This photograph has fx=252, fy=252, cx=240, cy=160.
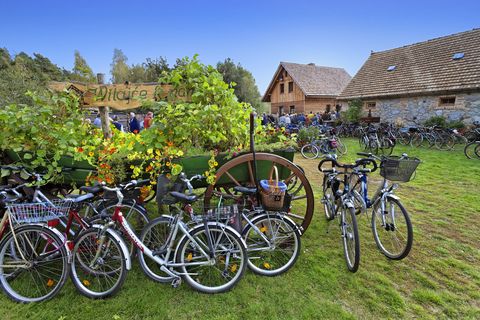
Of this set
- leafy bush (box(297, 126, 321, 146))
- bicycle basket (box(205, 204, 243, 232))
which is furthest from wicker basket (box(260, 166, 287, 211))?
leafy bush (box(297, 126, 321, 146))

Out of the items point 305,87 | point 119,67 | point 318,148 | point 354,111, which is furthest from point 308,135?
point 119,67

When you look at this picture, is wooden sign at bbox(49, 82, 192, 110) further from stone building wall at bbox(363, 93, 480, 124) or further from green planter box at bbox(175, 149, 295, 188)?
stone building wall at bbox(363, 93, 480, 124)

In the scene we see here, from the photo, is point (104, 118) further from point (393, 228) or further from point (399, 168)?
point (393, 228)

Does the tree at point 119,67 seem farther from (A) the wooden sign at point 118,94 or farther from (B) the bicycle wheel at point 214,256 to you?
(B) the bicycle wheel at point 214,256

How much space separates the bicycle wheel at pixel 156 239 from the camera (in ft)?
7.89

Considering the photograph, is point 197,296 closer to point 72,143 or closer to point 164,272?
point 164,272

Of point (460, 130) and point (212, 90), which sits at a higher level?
point (212, 90)

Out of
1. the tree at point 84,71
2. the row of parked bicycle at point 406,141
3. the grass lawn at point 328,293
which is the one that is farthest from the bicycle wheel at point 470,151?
the tree at point 84,71

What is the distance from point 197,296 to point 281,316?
750 mm

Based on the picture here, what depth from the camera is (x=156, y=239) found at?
2486mm

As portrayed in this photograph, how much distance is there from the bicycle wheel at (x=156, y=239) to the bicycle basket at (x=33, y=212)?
0.74 metres

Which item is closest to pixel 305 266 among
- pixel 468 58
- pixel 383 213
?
pixel 383 213

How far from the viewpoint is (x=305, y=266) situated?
105 inches

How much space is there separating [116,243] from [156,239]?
40 centimetres
